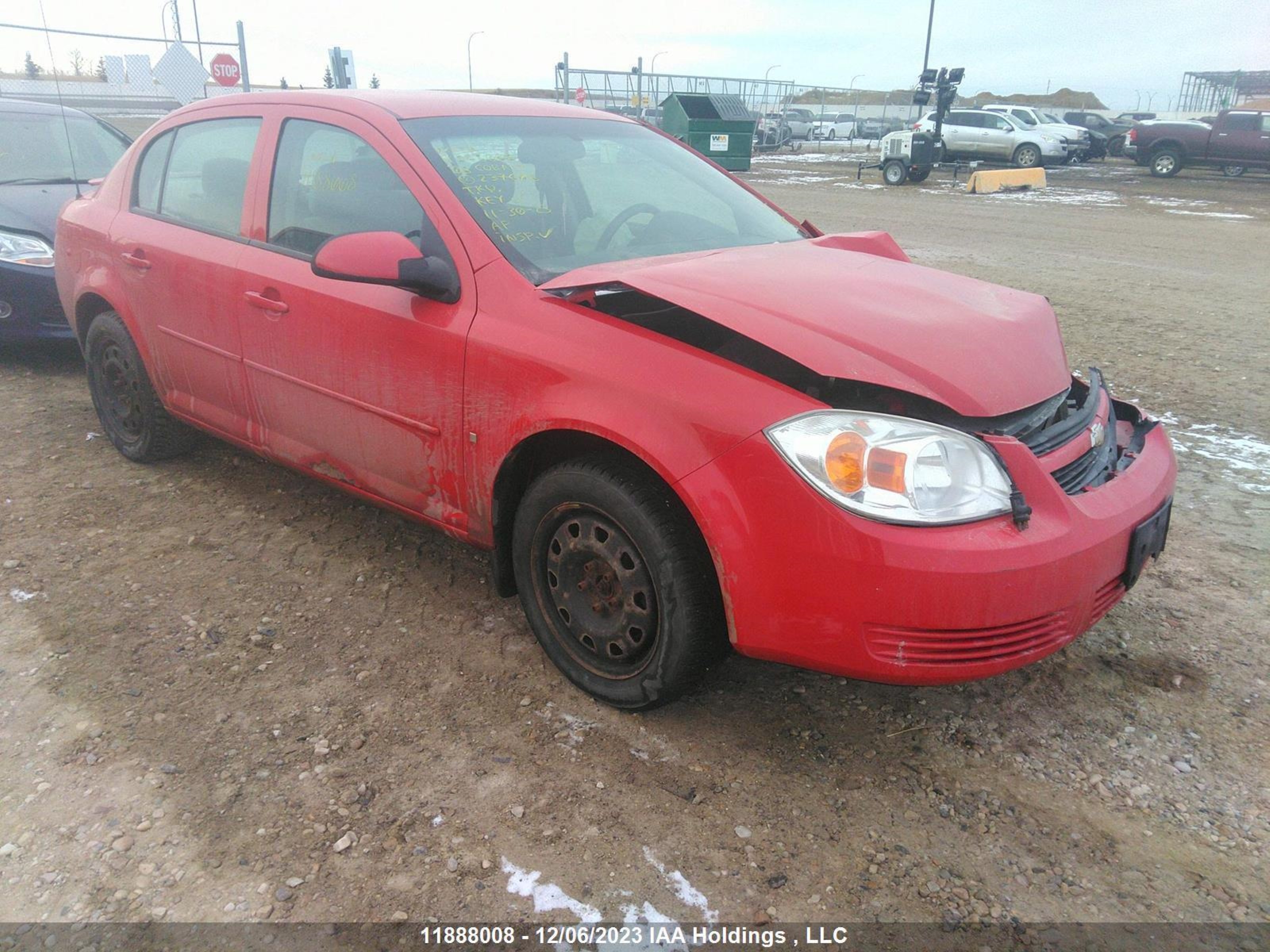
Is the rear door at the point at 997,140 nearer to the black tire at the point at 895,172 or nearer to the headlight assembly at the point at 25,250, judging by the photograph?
the black tire at the point at 895,172

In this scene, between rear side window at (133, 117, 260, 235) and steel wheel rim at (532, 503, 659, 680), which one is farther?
rear side window at (133, 117, 260, 235)

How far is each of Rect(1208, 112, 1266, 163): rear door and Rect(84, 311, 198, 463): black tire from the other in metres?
26.2

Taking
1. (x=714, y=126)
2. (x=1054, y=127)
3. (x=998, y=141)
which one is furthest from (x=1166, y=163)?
(x=714, y=126)

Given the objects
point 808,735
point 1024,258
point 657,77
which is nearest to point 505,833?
point 808,735

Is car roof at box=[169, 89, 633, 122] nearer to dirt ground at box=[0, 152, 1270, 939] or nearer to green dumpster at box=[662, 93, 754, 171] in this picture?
dirt ground at box=[0, 152, 1270, 939]

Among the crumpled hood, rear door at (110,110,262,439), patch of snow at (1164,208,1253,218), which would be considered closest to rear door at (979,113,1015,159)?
patch of snow at (1164,208,1253,218)

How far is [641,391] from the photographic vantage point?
233 cm

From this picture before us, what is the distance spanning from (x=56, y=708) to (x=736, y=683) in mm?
2021

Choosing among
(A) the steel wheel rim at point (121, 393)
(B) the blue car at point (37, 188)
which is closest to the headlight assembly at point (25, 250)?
(B) the blue car at point (37, 188)

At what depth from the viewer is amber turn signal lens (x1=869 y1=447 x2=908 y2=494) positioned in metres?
2.10

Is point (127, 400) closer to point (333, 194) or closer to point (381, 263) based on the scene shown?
point (333, 194)

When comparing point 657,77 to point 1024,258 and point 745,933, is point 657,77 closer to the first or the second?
point 1024,258

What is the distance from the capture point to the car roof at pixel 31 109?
6871 mm

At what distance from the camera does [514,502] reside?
281 centimetres
